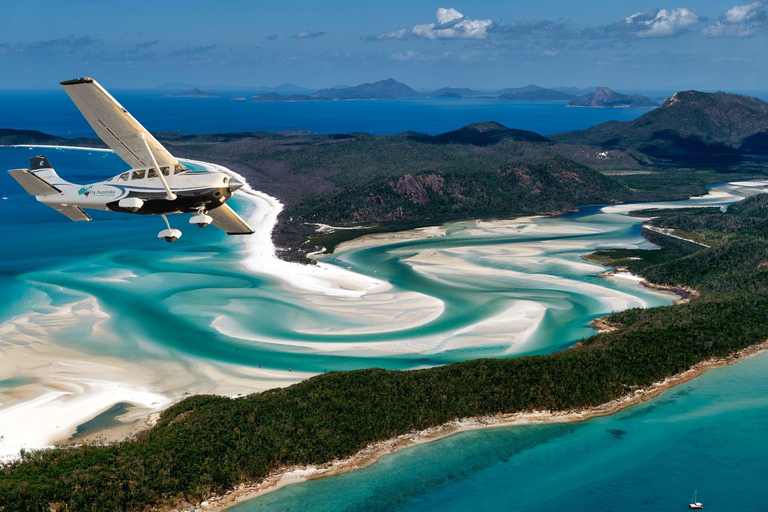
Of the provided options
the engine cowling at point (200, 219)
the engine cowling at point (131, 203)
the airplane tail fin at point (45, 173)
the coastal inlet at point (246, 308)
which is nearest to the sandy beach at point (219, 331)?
the coastal inlet at point (246, 308)

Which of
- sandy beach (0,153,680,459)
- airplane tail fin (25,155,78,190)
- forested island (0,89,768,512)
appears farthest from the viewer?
sandy beach (0,153,680,459)

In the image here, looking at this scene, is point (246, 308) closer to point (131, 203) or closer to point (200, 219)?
point (200, 219)

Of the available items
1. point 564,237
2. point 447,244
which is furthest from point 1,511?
point 564,237

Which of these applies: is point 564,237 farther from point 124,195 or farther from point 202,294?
point 124,195

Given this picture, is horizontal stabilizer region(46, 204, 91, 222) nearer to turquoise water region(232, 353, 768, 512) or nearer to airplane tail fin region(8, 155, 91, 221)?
airplane tail fin region(8, 155, 91, 221)

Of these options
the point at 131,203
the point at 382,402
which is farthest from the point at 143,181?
the point at 382,402

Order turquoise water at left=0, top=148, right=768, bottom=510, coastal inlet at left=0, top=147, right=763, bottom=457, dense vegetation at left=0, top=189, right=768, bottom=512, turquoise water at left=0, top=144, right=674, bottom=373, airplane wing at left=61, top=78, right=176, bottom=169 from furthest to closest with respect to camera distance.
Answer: turquoise water at left=0, top=144, right=674, bottom=373, coastal inlet at left=0, top=147, right=763, bottom=457, turquoise water at left=0, top=148, right=768, bottom=510, dense vegetation at left=0, top=189, right=768, bottom=512, airplane wing at left=61, top=78, right=176, bottom=169

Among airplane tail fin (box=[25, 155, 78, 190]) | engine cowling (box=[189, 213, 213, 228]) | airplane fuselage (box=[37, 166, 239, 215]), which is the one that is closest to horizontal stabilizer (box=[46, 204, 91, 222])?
airplane tail fin (box=[25, 155, 78, 190])

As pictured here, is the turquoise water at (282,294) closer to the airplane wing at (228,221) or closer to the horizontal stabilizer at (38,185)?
the airplane wing at (228,221)
